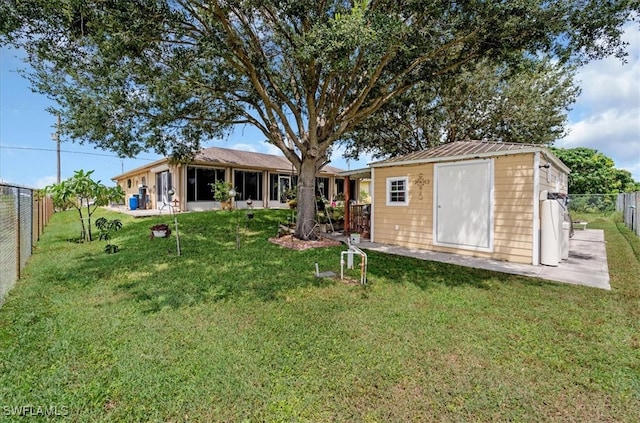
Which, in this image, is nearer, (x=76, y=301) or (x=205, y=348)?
(x=205, y=348)

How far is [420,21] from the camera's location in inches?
232

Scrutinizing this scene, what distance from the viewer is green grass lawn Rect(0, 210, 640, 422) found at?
211 centimetres

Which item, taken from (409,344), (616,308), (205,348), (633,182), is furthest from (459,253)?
(633,182)

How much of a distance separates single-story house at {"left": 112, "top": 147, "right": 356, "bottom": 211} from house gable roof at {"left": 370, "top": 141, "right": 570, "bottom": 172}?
610 cm

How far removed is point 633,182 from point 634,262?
90.8 feet

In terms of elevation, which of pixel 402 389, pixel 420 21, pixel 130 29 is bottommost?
pixel 402 389

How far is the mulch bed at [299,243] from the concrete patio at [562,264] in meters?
0.93

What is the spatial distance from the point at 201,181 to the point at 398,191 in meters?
10.8

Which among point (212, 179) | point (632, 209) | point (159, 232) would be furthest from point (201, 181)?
point (632, 209)

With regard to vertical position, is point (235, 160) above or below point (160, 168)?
above

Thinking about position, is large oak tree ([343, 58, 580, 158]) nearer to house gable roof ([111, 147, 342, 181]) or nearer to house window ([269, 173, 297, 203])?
house gable roof ([111, 147, 342, 181])

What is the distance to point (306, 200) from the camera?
28.5 ft

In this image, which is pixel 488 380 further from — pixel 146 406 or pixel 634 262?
pixel 634 262

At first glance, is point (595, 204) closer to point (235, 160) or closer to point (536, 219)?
point (536, 219)
